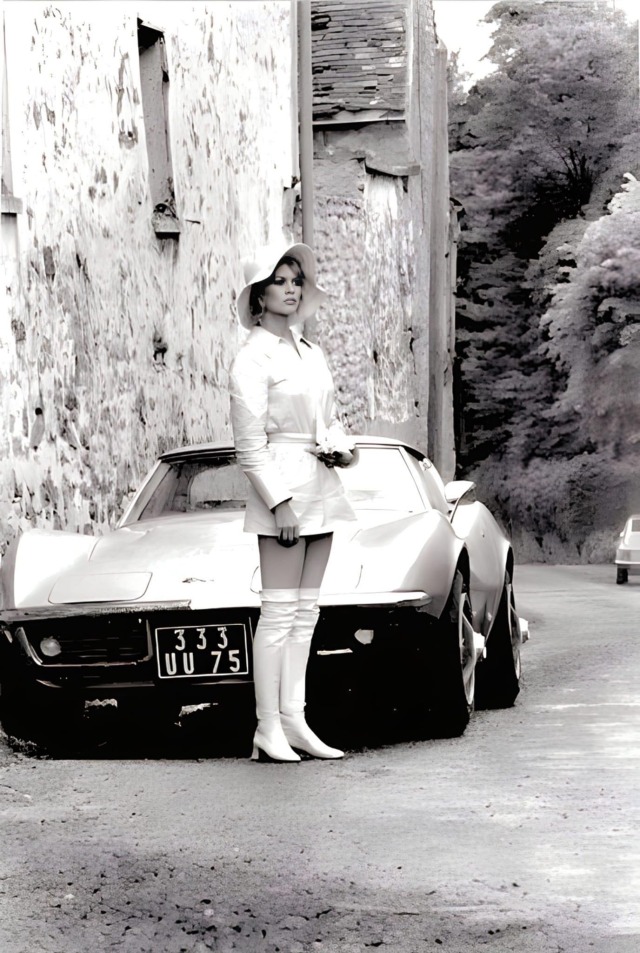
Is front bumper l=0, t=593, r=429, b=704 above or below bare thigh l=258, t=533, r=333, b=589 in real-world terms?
below

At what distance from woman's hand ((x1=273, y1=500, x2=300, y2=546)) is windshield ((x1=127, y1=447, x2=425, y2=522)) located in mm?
1428

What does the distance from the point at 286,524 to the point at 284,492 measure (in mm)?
126

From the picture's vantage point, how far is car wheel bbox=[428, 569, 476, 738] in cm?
640

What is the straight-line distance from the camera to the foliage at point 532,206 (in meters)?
39.7

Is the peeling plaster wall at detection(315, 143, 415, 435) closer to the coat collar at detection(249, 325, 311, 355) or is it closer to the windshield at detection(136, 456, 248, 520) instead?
the windshield at detection(136, 456, 248, 520)

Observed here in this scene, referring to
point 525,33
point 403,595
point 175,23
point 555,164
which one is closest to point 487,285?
point 555,164

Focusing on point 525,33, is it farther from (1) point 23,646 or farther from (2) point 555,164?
(1) point 23,646

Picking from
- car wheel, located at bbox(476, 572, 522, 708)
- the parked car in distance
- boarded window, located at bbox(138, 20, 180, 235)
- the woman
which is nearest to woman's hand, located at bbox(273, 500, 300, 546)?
the woman

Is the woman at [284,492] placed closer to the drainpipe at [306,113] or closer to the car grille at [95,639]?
the car grille at [95,639]

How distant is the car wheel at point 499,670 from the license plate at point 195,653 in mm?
2030

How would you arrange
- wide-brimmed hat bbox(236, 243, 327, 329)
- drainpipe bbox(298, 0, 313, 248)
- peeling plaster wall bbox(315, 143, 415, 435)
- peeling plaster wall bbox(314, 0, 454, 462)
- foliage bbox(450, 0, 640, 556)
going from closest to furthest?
wide-brimmed hat bbox(236, 243, 327, 329), drainpipe bbox(298, 0, 313, 248), peeling plaster wall bbox(315, 143, 415, 435), peeling plaster wall bbox(314, 0, 454, 462), foliage bbox(450, 0, 640, 556)

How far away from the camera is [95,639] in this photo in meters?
6.33

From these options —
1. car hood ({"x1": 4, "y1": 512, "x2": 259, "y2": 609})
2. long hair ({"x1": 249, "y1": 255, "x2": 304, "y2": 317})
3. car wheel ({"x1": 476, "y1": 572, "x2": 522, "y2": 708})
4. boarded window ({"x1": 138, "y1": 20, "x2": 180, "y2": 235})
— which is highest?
boarded window ({"x1": 138, "y1": 20, "x2": 180, "y2": 235})

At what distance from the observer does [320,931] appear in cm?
375
